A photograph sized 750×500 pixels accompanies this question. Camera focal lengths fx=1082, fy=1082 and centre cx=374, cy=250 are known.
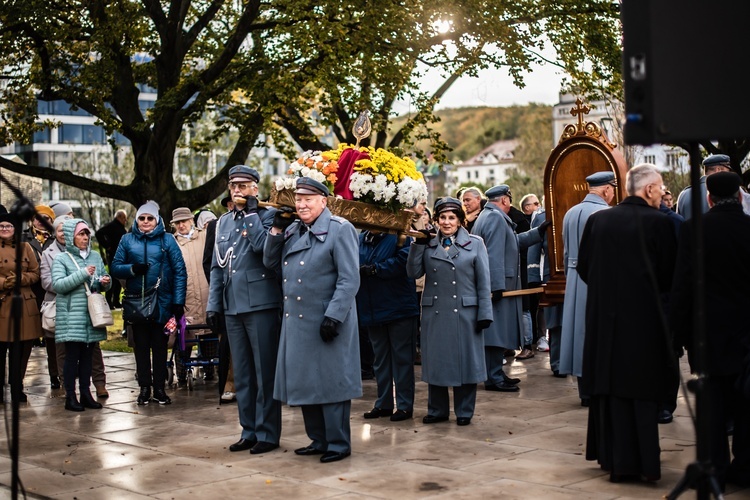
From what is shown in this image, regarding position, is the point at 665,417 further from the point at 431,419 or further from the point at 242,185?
the point at 242,185

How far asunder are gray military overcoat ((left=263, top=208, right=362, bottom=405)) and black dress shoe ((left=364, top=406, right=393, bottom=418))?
6.18 ft

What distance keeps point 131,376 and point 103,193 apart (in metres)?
8.46

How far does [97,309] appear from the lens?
11.2 m

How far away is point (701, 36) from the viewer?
5086 mm

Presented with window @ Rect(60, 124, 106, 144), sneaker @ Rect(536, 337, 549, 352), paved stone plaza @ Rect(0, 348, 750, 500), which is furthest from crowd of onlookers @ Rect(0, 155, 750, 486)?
window @ Rect(60, 124, 106, 144)

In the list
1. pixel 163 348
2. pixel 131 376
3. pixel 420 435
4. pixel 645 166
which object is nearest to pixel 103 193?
pixel 131 376

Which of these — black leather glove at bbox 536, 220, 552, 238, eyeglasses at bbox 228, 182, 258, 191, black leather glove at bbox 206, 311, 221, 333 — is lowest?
black leather glove at bbox 206, 311, 221, 333

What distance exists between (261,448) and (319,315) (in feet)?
4.14

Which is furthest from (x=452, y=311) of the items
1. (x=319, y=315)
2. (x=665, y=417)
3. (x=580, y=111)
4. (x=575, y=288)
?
(x=580, y=111)

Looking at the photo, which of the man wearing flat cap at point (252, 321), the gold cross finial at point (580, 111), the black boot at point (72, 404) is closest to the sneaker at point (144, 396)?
the black boot at point (72, 404)

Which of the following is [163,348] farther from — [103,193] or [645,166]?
[103,193]

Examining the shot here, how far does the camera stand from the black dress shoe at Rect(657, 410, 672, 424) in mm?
9555

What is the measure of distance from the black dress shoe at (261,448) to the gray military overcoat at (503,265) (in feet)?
11.9

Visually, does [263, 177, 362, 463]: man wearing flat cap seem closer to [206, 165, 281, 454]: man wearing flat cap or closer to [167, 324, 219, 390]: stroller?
[206, 165, 281, 454]: man wearing flat cap
